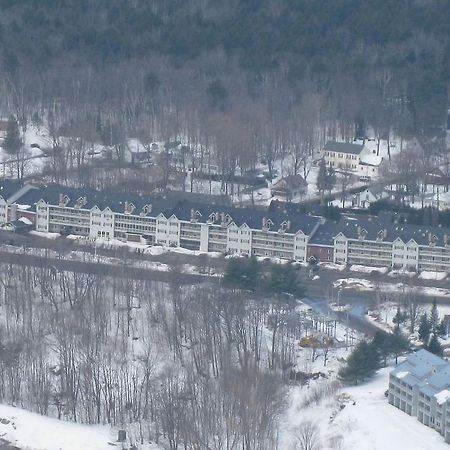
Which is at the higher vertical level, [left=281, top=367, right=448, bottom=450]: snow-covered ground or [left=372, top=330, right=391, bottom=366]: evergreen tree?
[left=372, top=330, right=391, bottom=366]: evergreen tree

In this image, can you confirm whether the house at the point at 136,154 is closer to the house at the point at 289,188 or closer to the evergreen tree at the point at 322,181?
the house at the point at 289,188

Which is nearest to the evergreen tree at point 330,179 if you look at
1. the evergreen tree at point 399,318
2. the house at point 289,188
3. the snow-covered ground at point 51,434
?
the house at point 289,188

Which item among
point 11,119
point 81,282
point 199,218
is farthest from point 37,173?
point 81,282

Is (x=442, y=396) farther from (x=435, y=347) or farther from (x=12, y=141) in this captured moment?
(x=12, y=141)

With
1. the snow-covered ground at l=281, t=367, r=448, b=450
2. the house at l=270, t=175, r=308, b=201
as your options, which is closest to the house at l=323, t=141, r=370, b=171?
the house at l=270, t=175, r=308, b=201

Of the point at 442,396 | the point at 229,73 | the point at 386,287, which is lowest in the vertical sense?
the point at 442,396

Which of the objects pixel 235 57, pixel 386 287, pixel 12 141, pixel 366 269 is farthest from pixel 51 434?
pixel 235 57

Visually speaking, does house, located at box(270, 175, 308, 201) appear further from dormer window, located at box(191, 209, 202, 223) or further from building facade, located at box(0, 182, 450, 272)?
dormer window, located at box(191, 209, 202, 223)
